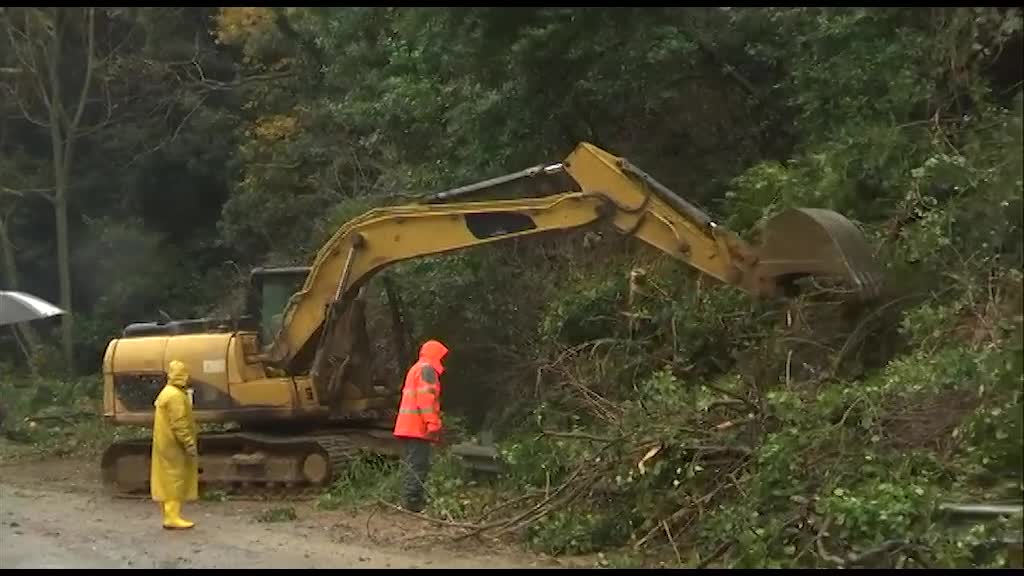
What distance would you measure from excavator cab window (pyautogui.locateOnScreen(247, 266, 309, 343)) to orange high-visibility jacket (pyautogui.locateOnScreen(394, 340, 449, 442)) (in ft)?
11.1

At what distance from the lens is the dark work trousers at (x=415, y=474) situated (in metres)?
12.2

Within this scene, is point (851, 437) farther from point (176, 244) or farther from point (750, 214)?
point (176, 244)

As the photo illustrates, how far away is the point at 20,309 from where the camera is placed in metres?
16.5

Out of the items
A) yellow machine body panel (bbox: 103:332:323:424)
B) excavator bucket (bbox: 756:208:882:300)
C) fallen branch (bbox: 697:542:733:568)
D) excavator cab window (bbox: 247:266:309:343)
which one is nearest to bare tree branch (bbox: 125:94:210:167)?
excavator cab window (bbox: 247:266:309:343)

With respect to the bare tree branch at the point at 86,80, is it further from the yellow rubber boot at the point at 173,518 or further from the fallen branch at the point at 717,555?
the fallen branch at the point at 717,555

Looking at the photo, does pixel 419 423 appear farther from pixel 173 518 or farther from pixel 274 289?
pixel 274 289

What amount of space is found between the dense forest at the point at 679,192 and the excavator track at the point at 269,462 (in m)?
1.54

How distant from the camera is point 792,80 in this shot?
1523cm

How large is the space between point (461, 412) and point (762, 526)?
8.10m

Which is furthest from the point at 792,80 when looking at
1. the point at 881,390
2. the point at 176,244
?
the point at 176,244

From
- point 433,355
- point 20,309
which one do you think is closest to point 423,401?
point 433,355

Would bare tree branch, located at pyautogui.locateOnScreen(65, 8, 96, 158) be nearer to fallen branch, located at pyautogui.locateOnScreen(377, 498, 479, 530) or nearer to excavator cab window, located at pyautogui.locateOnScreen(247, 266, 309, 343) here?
excavator cab window, located at pyautogui.locateOnScreen(247, 266, 309, 343)

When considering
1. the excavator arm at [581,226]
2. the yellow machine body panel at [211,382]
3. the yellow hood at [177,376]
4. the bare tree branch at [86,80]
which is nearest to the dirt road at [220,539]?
the yellow machine body panel at [211,382]
